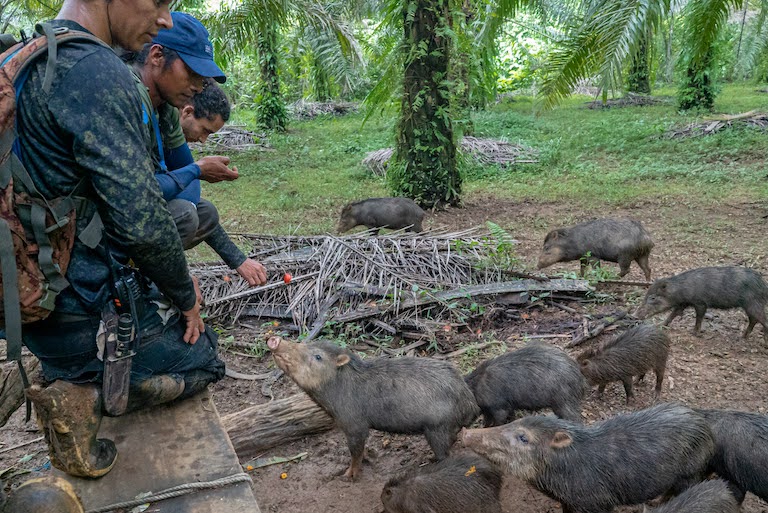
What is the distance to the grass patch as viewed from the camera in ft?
32.4

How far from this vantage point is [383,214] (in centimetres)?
866

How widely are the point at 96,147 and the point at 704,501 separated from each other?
2.85m

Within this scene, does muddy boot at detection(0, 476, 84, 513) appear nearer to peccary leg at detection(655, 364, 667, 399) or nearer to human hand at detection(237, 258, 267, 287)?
human hand at detection(237, 258, 267, 287)

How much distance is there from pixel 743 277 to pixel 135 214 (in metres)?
4.89

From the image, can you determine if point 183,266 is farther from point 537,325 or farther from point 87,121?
point 537,325

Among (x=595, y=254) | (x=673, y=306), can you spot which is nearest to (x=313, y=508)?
(x=673, y=306)

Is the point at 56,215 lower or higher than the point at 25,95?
lower

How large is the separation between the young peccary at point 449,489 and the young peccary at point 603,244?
4.04 m

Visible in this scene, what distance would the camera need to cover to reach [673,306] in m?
5.48

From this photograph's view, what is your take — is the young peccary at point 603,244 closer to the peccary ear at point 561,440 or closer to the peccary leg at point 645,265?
the peccary leg at point 645,265

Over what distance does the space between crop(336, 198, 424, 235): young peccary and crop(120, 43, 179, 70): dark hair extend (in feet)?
18.7

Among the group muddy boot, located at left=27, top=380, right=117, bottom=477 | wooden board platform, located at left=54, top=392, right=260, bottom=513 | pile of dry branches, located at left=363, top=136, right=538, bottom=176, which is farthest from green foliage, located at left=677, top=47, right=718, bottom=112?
muddy boot, located at left=27, top=380, right=117, bottom=477

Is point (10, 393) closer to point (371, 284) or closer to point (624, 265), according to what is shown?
point (371, 284)

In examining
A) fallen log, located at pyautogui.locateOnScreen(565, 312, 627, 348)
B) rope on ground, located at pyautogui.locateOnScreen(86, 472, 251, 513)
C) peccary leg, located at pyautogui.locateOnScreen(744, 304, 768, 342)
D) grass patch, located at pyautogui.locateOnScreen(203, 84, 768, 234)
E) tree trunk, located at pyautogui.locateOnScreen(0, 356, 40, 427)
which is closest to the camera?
rope on ground, located at pyautogui.locateOnScreen(86, 472, 251, 513)
